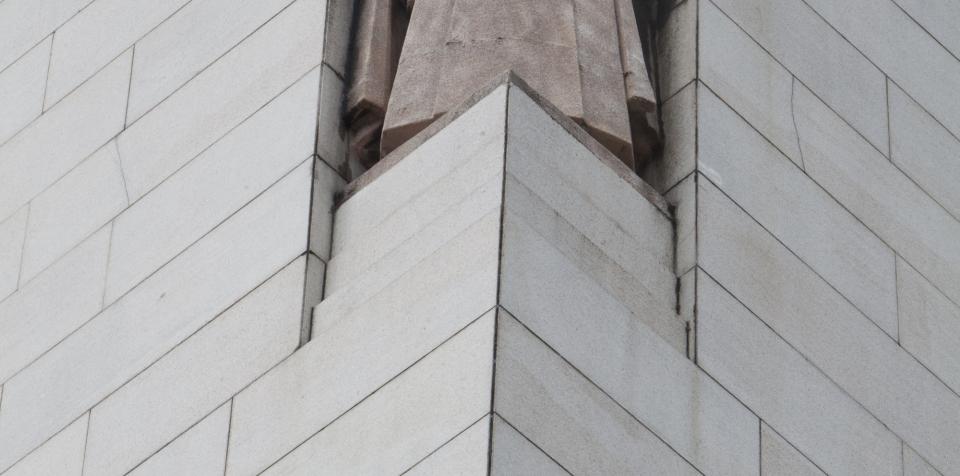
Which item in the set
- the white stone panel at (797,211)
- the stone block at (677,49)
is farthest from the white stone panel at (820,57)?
the white stone panel at (797,211)

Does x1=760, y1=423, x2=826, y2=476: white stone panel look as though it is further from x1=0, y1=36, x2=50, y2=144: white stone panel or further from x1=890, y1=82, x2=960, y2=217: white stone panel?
x1=0, y1=36, x2=50, y2=144: white stone panel

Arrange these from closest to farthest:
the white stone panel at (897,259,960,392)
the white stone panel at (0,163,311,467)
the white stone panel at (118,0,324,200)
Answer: the white stone panel at (0,163,311,467) → the white stone panel at (118,0,324,200) → the white stone panel at (897,259,960,392)

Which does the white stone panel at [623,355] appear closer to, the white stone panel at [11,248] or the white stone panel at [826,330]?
the white stone panel at [826,330]

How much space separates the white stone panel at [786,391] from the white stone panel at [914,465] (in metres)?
0.06

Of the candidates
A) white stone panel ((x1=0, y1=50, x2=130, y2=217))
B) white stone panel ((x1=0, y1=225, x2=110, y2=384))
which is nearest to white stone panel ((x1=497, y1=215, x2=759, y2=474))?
white stone panel ((x1=0, y1=225, x2=110, y2=384))

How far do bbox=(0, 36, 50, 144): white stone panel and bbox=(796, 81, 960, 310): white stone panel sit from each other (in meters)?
4.38

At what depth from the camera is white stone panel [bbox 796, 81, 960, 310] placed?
13781 millimetres

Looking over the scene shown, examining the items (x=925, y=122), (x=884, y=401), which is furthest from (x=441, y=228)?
(x=925, y=122)

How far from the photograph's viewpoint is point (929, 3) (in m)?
15.9

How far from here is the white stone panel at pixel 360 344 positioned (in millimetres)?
11516

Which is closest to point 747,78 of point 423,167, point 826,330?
point 826,330

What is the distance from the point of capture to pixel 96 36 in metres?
15.2

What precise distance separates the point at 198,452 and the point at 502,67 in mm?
2364

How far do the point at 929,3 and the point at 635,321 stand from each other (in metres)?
4.79
